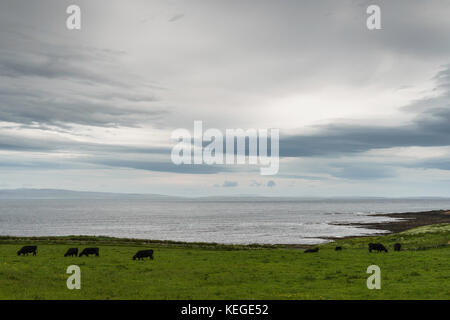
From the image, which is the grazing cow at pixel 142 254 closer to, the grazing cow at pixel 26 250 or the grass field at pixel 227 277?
the grass field at pixel 227 277

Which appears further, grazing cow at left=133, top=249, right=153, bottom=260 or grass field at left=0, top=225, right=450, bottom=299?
grazing cow at left=133, top=249, right=153, bottom=260

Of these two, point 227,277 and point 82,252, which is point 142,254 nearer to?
point 82,252

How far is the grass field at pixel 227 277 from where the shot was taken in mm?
23125

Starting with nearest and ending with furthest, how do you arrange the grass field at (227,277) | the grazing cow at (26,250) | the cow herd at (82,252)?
the grass field at (227,277), the cow herd at (82,252), the grazing cow at (26,250)

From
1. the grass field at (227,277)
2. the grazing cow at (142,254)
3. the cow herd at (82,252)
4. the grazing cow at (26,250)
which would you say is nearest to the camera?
the grass field at (227,277)

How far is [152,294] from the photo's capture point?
75.5 ft

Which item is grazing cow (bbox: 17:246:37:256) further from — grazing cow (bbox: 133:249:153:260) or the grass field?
grazing cow (bbox: 133:249:153:260)

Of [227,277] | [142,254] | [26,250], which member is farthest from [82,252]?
[227,277]

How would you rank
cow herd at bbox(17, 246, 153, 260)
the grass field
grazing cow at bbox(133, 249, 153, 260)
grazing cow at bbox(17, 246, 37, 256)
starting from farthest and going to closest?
grazing cow at bbox(17, 246, 37, 256) < cow herd at bbox(17, 246, 153, 260) < grazing cow at bbox(133, 249, 153, 260) < the grass field

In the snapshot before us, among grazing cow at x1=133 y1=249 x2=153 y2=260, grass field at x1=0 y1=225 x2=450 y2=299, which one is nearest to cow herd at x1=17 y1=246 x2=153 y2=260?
grazing cow at x1=133 y1=249 x2=153 y2=260

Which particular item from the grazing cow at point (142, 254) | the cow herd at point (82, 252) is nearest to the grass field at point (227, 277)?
the cow herd at point (82, 252)

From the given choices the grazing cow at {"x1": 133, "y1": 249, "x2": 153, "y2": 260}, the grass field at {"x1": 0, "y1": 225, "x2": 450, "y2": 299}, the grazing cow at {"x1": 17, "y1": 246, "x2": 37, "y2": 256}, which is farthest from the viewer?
the grazing cow at {"x1": 17, "y1": 246, "x2": 37, "y2": 256}

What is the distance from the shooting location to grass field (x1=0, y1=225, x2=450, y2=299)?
75.9 ft
